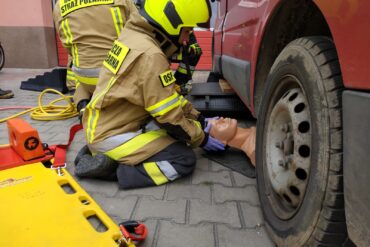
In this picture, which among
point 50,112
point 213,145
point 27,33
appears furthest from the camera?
point 27,33

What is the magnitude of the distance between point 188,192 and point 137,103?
64cm

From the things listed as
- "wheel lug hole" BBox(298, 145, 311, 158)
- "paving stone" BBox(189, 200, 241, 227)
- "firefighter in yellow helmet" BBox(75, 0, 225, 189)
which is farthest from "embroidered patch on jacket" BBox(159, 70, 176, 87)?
"wheel lug hole" BBox(298, 145, 311, 158)

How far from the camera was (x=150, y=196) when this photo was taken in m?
1.92

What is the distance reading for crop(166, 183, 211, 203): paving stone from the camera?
6.26 feet

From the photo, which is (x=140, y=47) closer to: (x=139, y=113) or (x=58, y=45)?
(x=139, y=113)

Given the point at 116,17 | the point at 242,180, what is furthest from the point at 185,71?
the point at 242,180

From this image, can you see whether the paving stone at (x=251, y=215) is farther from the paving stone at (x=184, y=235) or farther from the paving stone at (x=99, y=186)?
the paving stone at (x=99, y=186)

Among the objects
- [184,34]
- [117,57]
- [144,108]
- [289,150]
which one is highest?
[184,34]

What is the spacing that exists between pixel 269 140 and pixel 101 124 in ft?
3.67

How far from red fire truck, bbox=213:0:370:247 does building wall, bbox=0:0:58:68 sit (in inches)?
277

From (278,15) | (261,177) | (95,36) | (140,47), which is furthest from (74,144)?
(278,15)

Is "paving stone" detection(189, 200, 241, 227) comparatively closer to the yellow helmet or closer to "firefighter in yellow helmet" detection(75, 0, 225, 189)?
"firefighter in yellow helmet" detection(75, 0, 225, 189)

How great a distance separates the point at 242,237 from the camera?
5.02 ft

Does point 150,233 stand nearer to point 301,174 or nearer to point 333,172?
point 301,174
